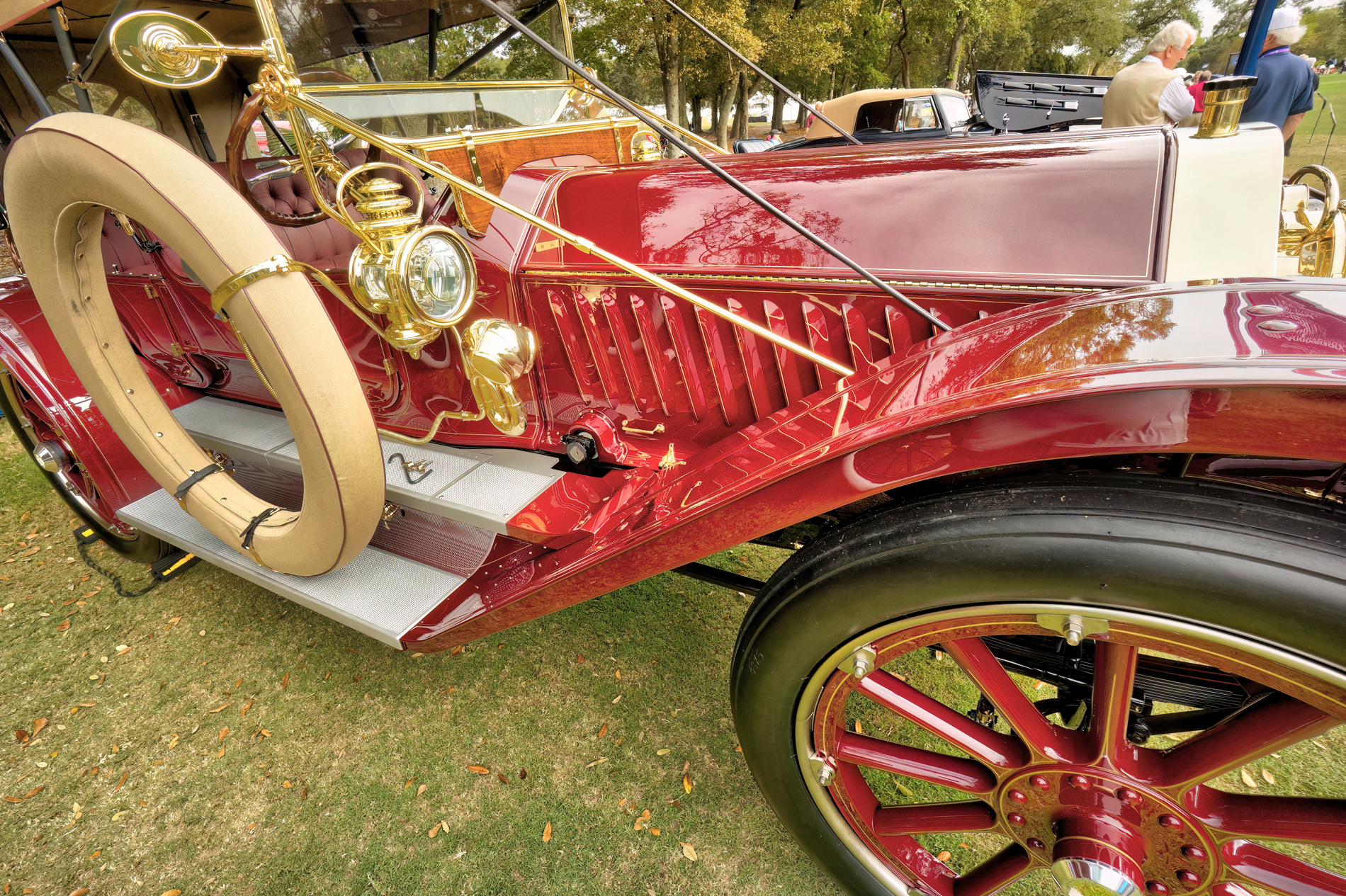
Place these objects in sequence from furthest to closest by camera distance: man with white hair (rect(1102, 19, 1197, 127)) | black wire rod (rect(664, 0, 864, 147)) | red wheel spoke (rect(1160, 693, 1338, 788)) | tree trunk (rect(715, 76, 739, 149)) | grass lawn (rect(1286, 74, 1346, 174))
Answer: tree trunk (rect(715, 76, 739, 149)) → grass lawn (rect(1286, 74, 1346, 174)) → man with white hair (rect(1102, 19, 1197, 127)) → black wire rod (rect(664, 0, 864, 147)) → red wheel spoke (rect(1160, 693, 1338, 788))

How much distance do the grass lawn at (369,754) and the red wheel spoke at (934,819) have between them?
0.36 meters

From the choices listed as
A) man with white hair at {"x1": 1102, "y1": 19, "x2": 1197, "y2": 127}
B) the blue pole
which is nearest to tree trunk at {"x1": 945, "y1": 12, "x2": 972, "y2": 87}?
man with white hair at {"x1": 1102, "y1": 19, "x2": 1197, "y2": 127}

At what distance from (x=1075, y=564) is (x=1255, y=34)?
2.86m

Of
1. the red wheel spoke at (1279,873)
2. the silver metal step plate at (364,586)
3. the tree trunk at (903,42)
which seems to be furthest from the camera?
the tree trunk at (903,42)

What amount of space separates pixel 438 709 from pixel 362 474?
37.6 inches

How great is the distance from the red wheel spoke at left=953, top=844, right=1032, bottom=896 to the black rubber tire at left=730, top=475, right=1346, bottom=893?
1.99ft

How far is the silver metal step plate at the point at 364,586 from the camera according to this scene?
1.65 metres

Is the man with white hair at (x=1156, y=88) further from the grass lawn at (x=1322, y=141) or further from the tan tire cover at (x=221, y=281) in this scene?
the tan tire cover at (x=221, y=281)

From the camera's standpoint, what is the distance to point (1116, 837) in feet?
3.71

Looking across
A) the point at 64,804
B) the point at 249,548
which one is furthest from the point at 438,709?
the point at 64,804

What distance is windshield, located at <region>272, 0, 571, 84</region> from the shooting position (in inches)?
90.3

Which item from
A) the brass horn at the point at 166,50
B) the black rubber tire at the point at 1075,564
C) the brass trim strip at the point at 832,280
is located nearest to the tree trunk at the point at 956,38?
the brass trim strip at the point at 832,280

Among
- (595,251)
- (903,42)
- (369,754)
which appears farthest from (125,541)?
(903,42)

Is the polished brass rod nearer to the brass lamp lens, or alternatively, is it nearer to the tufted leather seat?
the brass lamp lens
